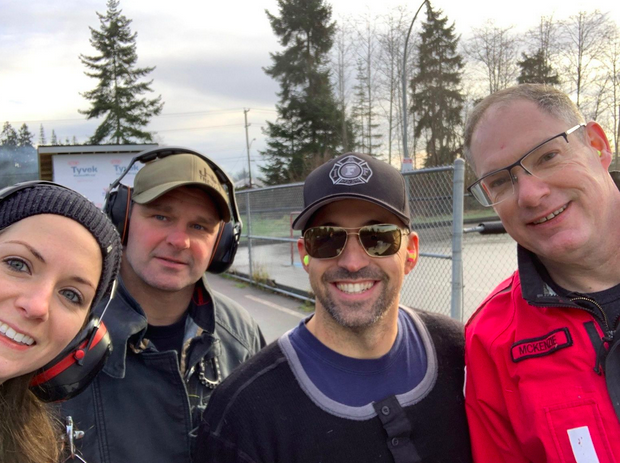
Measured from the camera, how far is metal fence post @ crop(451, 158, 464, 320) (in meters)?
4.49

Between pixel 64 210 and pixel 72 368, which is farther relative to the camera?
pixel 72 368

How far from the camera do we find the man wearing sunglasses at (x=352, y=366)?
1.64 meters

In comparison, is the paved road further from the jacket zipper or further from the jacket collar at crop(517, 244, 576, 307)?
the jacket zipper

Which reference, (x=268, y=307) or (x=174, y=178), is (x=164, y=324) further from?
(x=268, y=307)

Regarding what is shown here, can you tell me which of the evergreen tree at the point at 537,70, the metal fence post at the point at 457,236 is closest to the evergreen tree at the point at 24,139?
the metal fence post at the point at 457,236

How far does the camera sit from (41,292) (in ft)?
4.77

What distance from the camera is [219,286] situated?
10945 millimetres

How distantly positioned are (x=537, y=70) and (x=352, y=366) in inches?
1096

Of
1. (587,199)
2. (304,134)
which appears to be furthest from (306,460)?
(304,134)

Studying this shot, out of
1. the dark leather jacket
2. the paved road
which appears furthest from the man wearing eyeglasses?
the paved road

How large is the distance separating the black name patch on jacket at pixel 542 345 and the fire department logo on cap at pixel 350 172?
0.88 metres

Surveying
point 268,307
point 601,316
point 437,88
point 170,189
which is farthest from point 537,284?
point 437,88

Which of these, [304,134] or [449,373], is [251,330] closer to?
[449,373]

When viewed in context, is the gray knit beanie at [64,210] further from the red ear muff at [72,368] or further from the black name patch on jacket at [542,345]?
the black name patch on jacket at [542,345]
